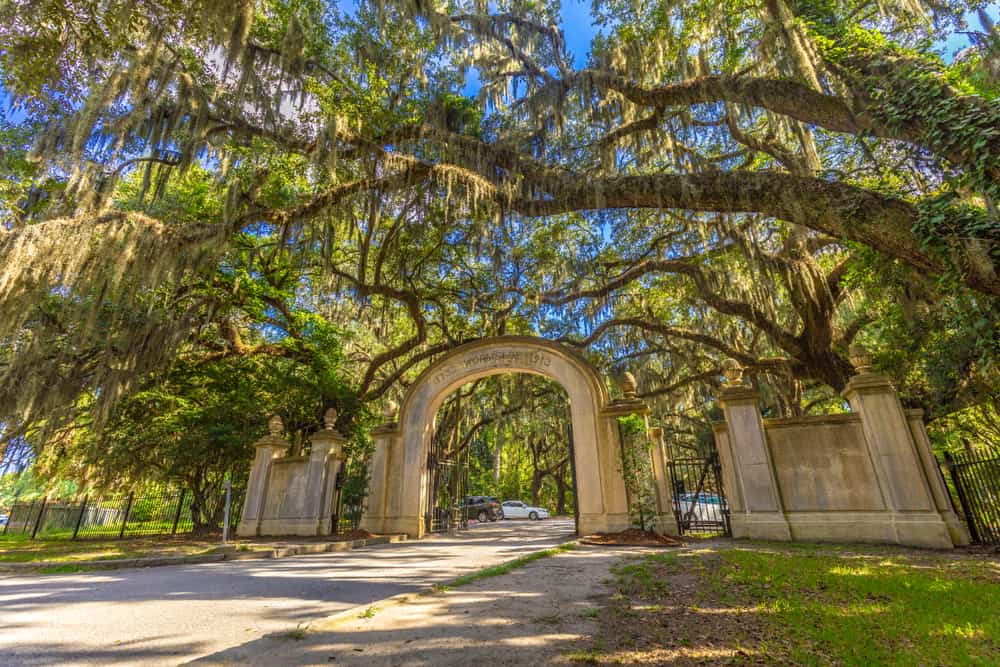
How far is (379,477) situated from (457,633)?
9.82 m

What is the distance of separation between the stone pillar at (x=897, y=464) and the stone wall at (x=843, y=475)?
0.01 meters

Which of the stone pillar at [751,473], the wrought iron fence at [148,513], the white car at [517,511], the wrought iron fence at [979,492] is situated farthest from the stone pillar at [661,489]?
the white car at [517,511]

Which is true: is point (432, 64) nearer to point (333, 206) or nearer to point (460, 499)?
point (333, 206)

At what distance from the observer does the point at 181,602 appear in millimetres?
4082

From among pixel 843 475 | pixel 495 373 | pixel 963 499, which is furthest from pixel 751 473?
pixel 495 373

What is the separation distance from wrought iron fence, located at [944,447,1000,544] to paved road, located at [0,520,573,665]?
324 inches

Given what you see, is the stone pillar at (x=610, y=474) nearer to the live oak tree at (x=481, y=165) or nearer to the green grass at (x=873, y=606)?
the live oak tree at (x=481, y=165)

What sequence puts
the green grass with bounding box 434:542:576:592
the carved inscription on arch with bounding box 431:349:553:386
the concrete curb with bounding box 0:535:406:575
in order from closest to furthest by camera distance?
the green grass with bounding box 434:542:576:592, the concrete curb with bounding box 0:535:406:575, the carved inscription on arch with bounding box 431:349:553:386

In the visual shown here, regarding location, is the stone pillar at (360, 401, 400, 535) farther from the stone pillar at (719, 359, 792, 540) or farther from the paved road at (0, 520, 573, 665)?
the stone pillar at (719, 359, 792, 540)

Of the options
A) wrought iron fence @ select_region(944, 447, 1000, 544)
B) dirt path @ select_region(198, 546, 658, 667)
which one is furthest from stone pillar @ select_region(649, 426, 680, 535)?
dirt path @ select_region(198, 546, 658, 667)

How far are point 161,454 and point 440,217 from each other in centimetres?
1132

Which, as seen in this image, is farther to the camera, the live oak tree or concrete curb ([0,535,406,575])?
concrete curb ([0,535,406,575])

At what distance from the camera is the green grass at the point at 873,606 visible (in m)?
2.47

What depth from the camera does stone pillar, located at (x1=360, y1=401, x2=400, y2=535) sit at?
11.7 m
